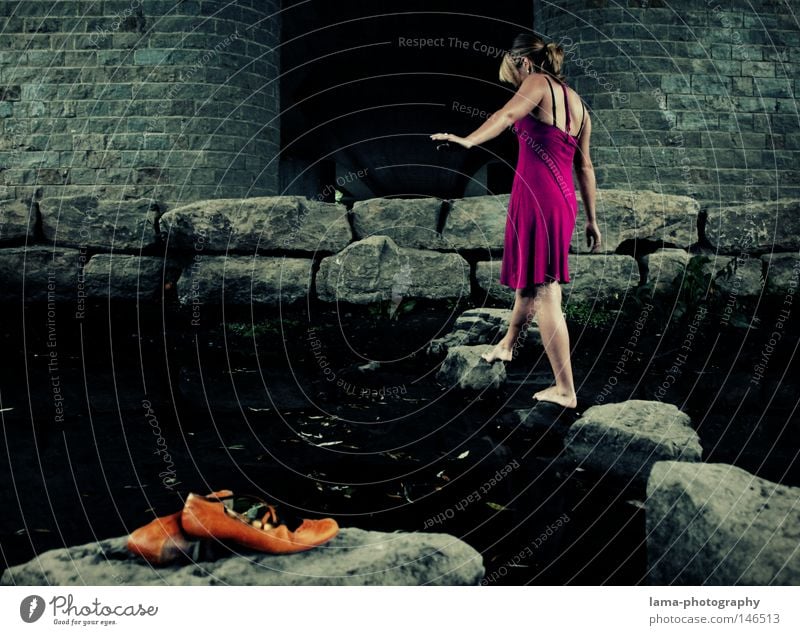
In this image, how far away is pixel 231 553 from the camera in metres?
1.52

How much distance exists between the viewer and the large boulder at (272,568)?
1452mm

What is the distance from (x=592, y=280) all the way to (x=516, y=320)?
2.05m

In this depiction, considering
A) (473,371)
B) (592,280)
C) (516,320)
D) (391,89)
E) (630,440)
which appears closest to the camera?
(630,440)

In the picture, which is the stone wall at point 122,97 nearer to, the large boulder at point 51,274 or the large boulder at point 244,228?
the large boulder at point 51,274

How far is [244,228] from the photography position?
4898 mm

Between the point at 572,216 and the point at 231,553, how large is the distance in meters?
1.75

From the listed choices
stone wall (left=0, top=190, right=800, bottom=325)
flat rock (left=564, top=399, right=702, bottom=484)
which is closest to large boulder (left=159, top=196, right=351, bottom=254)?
stone wall (left=0, top=190, right=800, bottom=325)

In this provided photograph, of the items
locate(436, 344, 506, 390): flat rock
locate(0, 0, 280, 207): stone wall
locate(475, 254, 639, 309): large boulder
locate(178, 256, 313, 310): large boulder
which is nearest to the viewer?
locate(436, 344, 506, 390): flat rock

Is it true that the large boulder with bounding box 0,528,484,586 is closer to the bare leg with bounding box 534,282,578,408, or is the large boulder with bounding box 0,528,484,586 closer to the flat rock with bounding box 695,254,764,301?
the bare leg with bounding box 534,282,578,408

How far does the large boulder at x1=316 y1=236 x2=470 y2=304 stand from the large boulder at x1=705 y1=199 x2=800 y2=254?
1.85m

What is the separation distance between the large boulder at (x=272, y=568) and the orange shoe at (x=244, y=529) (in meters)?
0.02

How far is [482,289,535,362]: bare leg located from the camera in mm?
2817

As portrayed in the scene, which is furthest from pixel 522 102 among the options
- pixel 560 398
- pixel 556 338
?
pixel 560 398

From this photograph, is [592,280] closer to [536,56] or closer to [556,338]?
[556,338]
